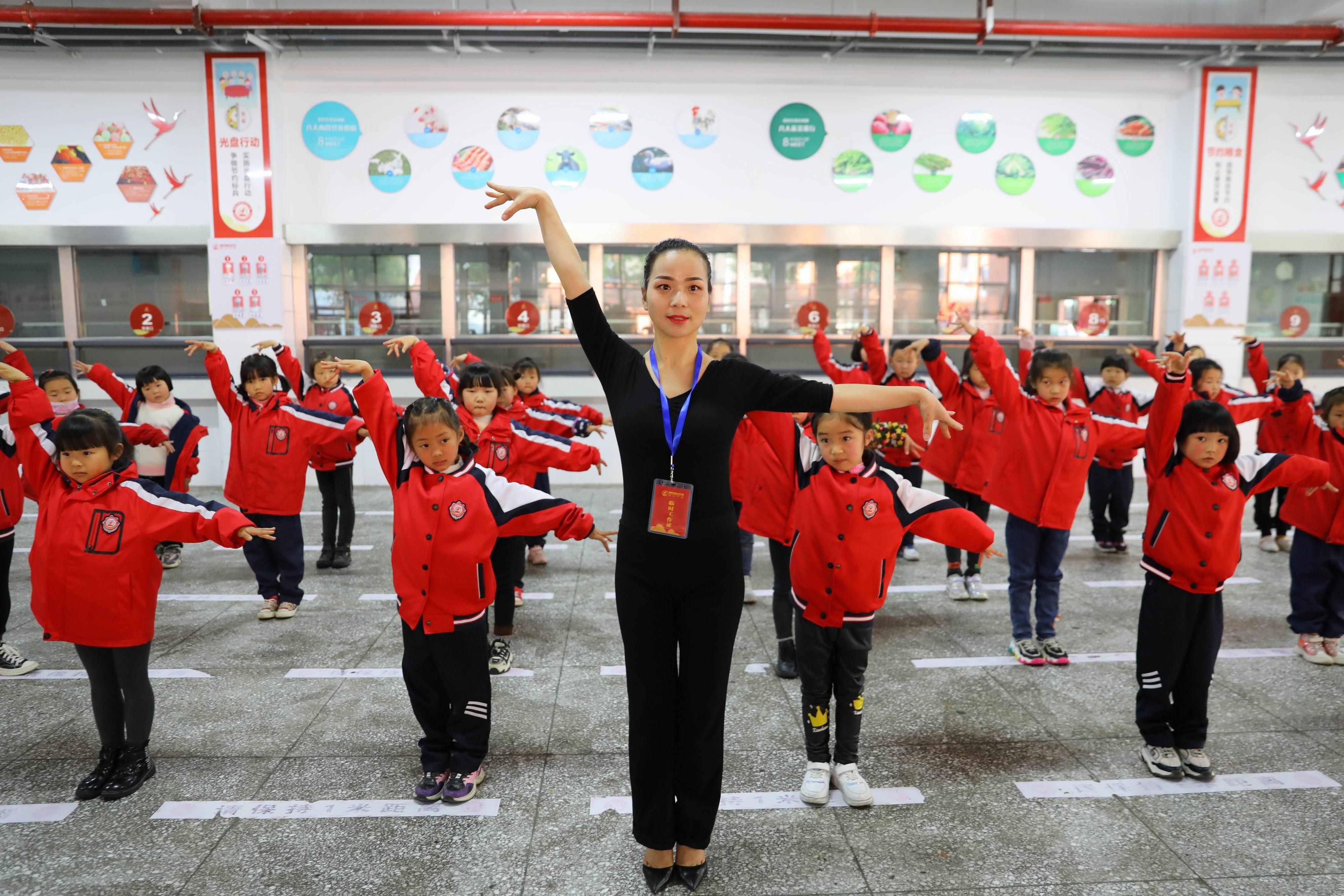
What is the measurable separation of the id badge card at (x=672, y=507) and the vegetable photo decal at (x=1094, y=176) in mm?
8914

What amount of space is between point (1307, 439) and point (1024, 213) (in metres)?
5.47

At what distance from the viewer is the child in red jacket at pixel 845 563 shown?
2758 mm

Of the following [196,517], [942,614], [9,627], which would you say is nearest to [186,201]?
[9,627]

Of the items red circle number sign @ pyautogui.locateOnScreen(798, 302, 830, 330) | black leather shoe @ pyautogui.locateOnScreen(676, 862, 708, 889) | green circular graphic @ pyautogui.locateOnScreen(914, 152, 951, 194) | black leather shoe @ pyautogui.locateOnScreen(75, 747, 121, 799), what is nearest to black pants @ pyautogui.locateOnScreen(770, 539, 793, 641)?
black leather shoe @ pyautogui.locateOnScreen(676, 862, 708, 889)

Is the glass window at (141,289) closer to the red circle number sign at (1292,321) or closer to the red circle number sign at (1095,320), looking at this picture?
the red circle number sign at (1095,320)

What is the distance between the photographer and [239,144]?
27.1 feet

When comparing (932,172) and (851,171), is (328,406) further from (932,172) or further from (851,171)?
(932,172)

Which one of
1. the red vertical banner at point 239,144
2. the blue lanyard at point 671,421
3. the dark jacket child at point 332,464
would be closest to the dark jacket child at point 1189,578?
the blue lanyard at point 671,421

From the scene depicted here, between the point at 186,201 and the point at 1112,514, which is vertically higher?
the point at 186,201

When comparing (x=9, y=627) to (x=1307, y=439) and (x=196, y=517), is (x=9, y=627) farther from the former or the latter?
(x=1307, y=439)

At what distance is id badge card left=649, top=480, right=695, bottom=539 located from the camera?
6.70 feet

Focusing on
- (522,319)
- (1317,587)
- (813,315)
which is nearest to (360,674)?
(1317,587)

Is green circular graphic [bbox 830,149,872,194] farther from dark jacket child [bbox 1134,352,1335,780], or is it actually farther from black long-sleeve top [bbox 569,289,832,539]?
black long-sleeve top [bbox 569,289,832,539]

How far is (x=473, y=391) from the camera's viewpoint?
4.12 metres
